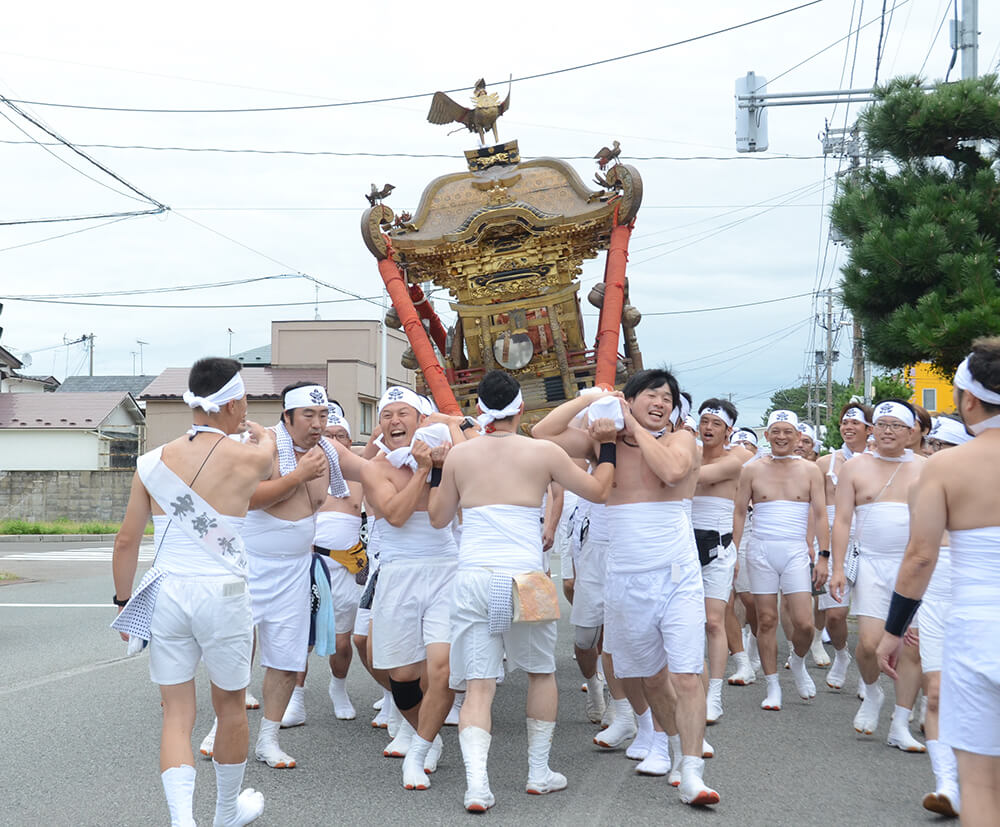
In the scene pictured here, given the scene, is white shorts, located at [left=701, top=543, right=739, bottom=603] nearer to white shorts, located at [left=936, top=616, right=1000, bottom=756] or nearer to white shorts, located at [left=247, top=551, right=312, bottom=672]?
white shorts, located at [left=247, top=551, right=312, bottom=672]

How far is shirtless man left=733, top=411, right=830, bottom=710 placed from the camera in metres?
8.11

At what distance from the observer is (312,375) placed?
130 feet

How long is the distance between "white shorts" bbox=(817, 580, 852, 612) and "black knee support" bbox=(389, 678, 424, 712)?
10.2 ft

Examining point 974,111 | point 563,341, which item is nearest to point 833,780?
point 563,341

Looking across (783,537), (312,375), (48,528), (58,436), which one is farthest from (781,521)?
(58,436)

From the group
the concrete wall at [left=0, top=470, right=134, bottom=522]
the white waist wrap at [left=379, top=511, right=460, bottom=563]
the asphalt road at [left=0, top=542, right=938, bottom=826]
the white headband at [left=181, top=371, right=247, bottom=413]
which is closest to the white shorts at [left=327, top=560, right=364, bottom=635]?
the asphalt road at [left=0, top=542, right=938, bottom=826]

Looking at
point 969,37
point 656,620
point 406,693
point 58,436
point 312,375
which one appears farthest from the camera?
point 58,436

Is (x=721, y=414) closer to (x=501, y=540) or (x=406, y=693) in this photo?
(x=501, y=540)

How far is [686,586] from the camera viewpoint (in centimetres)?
550

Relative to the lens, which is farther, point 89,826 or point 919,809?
point 919,809

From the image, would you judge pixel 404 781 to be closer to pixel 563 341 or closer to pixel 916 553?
pixel 916 553

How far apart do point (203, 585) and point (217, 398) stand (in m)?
0.82

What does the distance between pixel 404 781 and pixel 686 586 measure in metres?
1.83

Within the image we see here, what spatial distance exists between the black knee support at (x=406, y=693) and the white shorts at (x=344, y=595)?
1.67m
